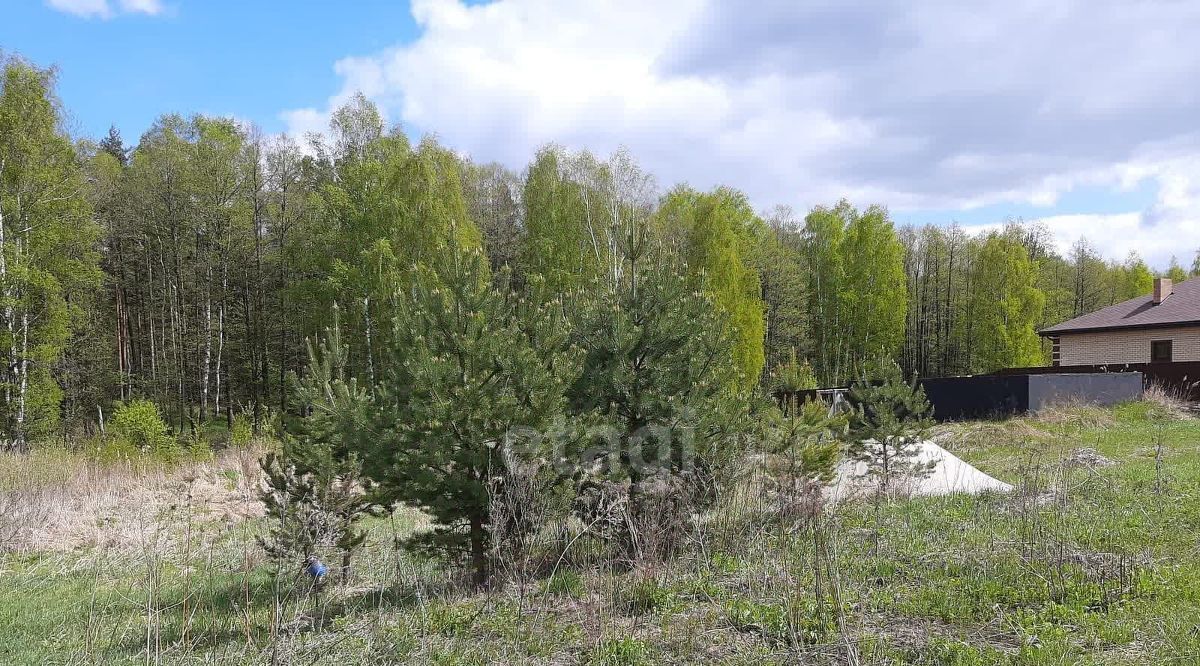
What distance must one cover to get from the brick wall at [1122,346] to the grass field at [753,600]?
19.9m

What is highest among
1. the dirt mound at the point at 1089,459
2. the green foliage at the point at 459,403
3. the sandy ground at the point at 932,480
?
the green foliage at the point at 459,403

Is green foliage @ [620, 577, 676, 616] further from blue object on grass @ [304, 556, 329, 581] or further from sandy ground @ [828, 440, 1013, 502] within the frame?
sandy ground @ [828, 440, 1013, 502]

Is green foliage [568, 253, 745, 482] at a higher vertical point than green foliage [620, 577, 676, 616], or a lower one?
higher

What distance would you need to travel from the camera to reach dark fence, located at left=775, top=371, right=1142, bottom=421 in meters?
17.6

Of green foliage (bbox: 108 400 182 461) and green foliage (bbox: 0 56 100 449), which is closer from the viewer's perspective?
green foliage (bbox: 108 400 182 461)

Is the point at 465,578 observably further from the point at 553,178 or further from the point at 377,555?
the point at 553,178

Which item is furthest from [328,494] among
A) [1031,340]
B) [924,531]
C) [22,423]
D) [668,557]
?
[1031,340]

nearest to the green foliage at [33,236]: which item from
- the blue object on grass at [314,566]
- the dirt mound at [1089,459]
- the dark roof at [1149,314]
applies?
the blue object on grass at [314,566]

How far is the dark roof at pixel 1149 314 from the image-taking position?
24859 mm

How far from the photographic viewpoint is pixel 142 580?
26.7 feet

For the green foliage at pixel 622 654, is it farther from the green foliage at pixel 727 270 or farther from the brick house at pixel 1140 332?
Result: the brick house at pixel 1140 332

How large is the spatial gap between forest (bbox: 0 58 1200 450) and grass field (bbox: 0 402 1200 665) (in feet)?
13.0

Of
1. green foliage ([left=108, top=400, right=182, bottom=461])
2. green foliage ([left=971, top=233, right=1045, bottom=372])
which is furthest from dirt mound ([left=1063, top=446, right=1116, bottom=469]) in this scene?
green foliage ([left=971, top=233, right=1045, bottom=372])

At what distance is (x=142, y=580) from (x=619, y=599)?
5.93m
